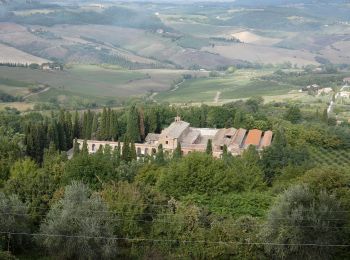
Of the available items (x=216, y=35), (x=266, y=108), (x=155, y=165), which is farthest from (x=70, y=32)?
(x=155, y=165)

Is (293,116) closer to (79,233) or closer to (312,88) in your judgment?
(312,88)

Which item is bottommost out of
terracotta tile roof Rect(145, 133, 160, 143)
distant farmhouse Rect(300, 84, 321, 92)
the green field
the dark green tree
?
the green field

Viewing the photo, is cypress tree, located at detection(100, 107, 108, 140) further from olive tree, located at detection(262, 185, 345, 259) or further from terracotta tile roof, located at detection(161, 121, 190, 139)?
olive tree, located at detection(262, 185, 345, 259)

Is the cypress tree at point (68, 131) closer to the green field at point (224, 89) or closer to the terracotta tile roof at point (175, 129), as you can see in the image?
the terracotta tile roof at point (175, 129)

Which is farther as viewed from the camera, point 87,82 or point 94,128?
point 87,82

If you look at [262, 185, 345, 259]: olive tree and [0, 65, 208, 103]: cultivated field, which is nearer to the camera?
[262, 185, 345, 259]: olive tree

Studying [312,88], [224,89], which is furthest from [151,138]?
[224,89]

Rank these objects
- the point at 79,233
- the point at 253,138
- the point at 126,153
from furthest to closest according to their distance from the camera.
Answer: the point at 253,138
the point at 126,153
the point at 79,233

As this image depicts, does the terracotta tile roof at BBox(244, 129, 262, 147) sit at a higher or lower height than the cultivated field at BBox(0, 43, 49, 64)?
higher

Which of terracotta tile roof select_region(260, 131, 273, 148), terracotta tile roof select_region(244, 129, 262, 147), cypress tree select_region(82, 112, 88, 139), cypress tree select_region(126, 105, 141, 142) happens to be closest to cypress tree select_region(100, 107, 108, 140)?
cypress tree select_region(82, 112, 88, 139)

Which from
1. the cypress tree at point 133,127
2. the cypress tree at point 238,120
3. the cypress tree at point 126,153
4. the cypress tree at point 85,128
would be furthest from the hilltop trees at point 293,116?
the cypress tree at point 126,153
